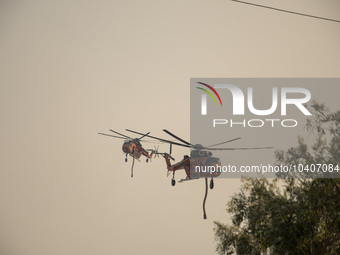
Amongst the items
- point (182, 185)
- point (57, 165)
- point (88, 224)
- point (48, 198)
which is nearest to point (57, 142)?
point (57, 165)

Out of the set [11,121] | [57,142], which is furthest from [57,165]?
[11,121]

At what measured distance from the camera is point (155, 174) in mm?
111812

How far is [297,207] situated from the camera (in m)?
14.0

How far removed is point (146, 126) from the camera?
134 metres

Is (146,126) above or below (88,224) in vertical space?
above

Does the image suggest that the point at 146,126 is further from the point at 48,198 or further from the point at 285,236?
the point at 285,236

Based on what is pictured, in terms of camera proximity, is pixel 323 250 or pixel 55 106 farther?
pixel 55 106

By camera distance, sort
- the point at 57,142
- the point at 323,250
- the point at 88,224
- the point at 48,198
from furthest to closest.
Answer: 1. the point at 57,142
2. the point at 48,198
3. the point at 88,224
4. the point at 323,250

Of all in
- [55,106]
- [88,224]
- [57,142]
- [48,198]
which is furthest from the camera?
[55,106]

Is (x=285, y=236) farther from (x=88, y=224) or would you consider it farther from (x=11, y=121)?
(x=11, y=121)

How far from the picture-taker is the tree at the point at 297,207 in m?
13.7

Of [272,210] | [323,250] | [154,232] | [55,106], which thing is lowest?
[154,232]

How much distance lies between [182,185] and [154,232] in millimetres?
14313

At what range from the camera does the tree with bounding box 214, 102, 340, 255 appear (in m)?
13.7
